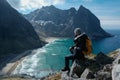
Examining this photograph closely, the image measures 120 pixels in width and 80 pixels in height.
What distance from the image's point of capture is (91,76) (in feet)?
61.2

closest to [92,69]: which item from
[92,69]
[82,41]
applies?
[92,69]

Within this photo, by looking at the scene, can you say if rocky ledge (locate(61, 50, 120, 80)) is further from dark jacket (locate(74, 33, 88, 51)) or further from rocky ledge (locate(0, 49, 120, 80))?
dark jacket (locate(74, 33, 88, 51))

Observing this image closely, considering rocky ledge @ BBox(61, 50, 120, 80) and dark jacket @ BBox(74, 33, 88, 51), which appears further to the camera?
dark jacket @ BBox(74, 33, 88, 51)

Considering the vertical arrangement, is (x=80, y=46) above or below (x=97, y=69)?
above

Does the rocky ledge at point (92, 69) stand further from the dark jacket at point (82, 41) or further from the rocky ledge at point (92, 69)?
the dark jacket at point (82, 41)

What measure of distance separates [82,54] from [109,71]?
137 inches

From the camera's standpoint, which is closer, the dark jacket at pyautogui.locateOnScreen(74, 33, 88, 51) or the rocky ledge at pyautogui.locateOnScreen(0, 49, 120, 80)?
the rocky ledge at pyautogui.locateOnScreen(0, 49, 120, 80)

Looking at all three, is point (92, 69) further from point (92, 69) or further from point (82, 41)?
point (82, 41)

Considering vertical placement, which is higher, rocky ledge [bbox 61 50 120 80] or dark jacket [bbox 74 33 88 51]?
dark jacket [bbox 74 33 88 51]

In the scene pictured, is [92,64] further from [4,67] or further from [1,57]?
[1,57]

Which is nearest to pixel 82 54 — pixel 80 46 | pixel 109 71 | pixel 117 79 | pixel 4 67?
pixel 80 46

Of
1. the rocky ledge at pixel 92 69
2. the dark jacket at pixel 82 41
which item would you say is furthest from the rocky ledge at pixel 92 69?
the dark jacket at pixel 82 41

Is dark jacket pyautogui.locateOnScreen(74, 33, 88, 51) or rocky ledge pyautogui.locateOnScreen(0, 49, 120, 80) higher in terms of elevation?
dark jacket pyautogui.locateOnScreen(74, 33, 88, 51)

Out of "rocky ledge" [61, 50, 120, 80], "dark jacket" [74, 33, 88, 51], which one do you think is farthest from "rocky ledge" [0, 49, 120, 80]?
"dark jacket" [74, 33, 88, 51]
